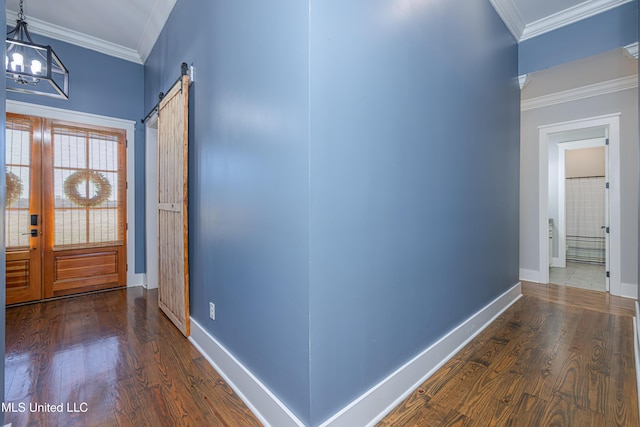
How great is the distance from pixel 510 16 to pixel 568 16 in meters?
0.61

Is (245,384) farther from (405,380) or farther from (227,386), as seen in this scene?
(405,380)

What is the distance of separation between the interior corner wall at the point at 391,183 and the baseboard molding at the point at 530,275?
97.2 inches

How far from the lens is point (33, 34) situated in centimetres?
337

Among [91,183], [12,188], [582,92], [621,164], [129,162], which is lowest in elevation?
[12,188]

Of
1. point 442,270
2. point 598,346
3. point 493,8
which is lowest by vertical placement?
point 598,346

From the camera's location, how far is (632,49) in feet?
8.90

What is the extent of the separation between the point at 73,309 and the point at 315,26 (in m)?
3.90

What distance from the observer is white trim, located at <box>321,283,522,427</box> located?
56.9 inches

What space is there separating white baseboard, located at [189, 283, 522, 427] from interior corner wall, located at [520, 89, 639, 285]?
2.80 meters

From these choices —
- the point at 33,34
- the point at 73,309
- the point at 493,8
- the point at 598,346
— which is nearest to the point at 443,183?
the point at 598,346

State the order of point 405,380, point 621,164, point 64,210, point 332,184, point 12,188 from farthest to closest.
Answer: point 621,164 < point 64,210 < point 12,188 < point 405,380 < point 332,184

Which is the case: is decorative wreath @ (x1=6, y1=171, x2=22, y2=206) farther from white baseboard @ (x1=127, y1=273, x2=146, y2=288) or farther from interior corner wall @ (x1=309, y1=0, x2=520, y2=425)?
interior corner wall @ (x1=309, y1=0, x2=520, y2=425)

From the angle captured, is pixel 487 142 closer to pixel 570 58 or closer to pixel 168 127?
pixel 570 58

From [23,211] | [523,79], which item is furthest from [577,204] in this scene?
[23,211]
